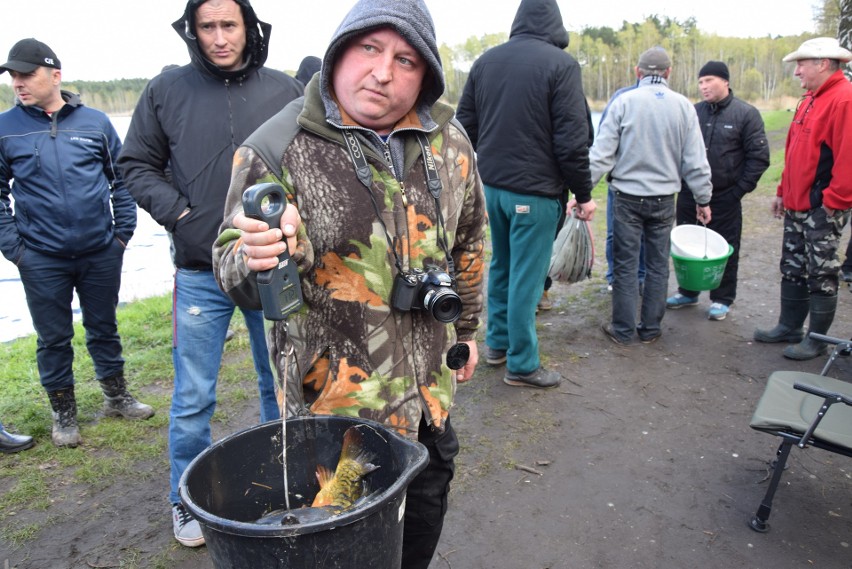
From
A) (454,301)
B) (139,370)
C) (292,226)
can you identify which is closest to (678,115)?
(454,301)

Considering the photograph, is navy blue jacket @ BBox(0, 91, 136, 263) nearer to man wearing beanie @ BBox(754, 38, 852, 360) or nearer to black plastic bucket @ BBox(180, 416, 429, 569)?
black plastic bucket @ BBox(180, 416, 429, 569)

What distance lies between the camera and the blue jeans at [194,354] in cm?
285

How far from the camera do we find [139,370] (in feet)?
16.3

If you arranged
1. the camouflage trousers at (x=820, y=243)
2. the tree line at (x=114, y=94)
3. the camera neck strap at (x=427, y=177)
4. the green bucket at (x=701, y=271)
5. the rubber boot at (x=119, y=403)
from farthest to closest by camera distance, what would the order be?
the tree line at (x=114, y=94) → the green bucket at (x=701, y=271) → the camouflage trousers at (x=820, y=243) → the rubber boot at (x=119, y=403) → the camera neck strap at (x=427, y=177)

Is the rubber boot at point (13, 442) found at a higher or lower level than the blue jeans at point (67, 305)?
lower

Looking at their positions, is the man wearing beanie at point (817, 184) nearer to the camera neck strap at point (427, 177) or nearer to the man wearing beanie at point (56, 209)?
the camera neck strap at point (427, 177)

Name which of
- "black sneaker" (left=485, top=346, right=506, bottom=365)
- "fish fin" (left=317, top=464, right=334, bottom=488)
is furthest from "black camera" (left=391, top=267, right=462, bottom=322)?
"black sneaker" (left=485, top=346, right=506, bottom=365)

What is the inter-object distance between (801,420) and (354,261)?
2.49 m

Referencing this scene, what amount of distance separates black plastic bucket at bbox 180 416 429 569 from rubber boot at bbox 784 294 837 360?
4497mm

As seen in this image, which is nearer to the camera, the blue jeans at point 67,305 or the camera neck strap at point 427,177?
the camera neck strap at point 427,177

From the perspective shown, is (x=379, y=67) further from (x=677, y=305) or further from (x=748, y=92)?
(x=748, y=92)

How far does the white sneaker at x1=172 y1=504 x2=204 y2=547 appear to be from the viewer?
2.97 meters

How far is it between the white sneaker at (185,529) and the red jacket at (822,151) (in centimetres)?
485

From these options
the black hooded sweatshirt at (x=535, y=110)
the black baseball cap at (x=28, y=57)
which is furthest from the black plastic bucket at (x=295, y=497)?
the black baseball cap at (x=28, y=57)
